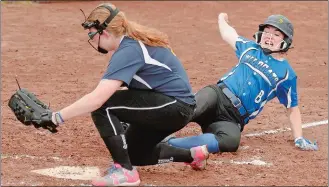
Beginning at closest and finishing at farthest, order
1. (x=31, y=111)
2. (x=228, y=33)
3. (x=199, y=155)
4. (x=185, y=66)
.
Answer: (x=31, y=111) → (x=199, y=155) → (x=228, y=33) → (x=185, y=66)

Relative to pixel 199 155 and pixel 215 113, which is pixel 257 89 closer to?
pixel 215 113

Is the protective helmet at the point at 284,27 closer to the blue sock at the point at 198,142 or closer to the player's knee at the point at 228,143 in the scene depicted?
the player's knee at the point at 228,143

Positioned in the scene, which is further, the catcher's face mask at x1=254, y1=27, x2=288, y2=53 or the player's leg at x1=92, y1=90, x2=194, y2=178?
the catcher's face mask at x1=254, y1=27, x2=288, y2=53

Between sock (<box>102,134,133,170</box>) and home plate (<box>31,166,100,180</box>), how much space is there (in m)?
0.34

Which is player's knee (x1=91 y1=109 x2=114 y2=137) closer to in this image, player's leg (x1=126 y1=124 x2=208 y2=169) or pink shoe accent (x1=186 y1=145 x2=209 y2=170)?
player's leg (x1=126 y1=124 x2=208 y2=169)

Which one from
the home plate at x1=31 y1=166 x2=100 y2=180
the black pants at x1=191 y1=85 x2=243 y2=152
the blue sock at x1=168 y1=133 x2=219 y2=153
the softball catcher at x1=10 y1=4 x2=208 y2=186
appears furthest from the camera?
the black pants at x1=191 y1=85 x2=243 y2=152

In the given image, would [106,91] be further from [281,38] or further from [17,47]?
[17,47]

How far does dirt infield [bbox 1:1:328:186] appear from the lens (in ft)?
21.7

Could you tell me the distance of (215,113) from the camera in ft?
24.4

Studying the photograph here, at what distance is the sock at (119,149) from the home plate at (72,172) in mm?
342

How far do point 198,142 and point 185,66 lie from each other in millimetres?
4260

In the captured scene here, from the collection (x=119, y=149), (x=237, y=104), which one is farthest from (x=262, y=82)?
(x=119, y=149)

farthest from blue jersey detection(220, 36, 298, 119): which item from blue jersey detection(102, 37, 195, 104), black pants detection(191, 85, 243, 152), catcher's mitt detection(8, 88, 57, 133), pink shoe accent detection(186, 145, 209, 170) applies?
catcher's mitt detection(8, 88, 57, 133)

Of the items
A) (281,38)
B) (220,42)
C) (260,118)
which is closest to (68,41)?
(220,42)
